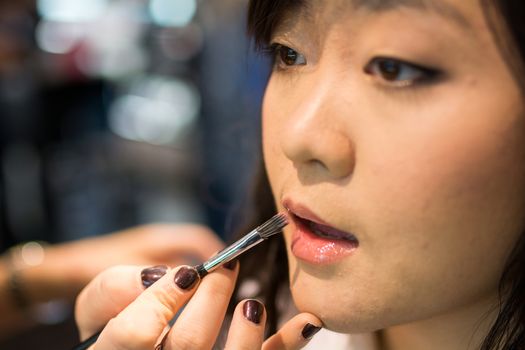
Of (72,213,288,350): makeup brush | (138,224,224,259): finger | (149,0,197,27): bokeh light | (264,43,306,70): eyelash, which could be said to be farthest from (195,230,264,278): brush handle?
(149,0,197,27): bokeh light

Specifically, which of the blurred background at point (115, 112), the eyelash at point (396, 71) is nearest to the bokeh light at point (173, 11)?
the blurred background at point (115, 112)

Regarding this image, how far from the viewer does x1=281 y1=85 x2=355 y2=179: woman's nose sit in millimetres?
530

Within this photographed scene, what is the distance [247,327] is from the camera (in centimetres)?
60

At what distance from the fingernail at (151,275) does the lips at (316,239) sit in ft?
0.50

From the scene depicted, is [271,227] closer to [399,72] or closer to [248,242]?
[248,242]

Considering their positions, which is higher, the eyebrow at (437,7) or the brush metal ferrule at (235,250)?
the eyebrow at (437,7)

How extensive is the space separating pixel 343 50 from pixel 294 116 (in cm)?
7

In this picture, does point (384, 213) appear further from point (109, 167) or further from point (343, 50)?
point (109, 167)

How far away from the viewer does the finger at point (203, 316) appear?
1.94ft

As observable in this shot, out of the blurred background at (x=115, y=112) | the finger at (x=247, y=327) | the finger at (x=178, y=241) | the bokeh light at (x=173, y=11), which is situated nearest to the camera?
the finger at (x=247, y=327)

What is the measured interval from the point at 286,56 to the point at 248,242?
19 cm

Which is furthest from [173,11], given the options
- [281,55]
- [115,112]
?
[281,55]

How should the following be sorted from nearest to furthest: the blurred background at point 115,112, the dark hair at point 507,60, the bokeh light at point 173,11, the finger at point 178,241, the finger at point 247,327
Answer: the dark hair at point 507,60 < the finger at point 247,327 < the finger at point 178,241 < the blurred background at point 115,112 < the bokeh light at point 173,11

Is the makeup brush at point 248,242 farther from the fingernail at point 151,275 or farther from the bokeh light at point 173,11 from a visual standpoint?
the bokeh light at point 173,11
